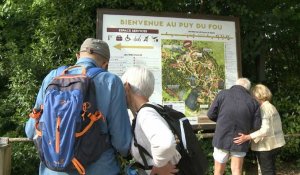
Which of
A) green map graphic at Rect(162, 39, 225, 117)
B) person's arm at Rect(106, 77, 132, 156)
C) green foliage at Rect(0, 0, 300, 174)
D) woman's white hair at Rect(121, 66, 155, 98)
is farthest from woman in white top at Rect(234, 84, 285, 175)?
person's arm at Rect(106, 77, 132, 156)

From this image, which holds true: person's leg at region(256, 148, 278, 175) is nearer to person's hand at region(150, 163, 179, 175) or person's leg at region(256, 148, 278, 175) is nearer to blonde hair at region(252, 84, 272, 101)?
blonde hair at region(252, 84, 272, 101)

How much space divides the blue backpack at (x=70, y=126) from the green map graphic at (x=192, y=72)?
12.5ft

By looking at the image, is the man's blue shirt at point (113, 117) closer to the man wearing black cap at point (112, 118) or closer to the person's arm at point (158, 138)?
the man wearing black cap at point (112, 118)

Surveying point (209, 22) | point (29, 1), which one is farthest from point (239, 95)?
point (29, 1)

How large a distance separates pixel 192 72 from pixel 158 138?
13.9 feet

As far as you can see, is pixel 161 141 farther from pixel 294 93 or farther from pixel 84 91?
pixel 294 93

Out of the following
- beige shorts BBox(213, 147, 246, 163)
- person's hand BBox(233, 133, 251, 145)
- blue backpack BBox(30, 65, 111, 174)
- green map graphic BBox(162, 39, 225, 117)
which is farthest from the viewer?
green map graphic BBox(162, 39, 225, 117)

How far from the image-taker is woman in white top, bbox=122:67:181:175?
2363 millimetres

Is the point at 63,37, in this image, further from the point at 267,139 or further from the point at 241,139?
the point at 267,139

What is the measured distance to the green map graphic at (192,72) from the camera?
6297 mm

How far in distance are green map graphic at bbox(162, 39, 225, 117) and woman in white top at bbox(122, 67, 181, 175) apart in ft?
11.5

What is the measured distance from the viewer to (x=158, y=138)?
2.36m

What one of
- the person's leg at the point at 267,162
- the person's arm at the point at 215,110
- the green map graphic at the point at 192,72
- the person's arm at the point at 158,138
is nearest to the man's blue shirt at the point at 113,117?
the person's arm at the point at 158,138

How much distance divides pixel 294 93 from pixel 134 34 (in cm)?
379
